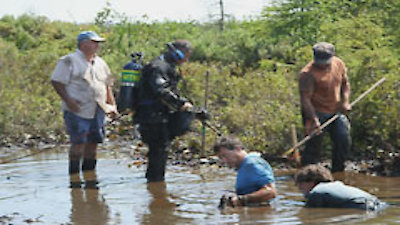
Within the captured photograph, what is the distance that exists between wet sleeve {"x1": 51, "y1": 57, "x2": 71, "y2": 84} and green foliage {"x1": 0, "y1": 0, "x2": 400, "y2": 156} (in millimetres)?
3258

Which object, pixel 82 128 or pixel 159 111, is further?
pixel 82 128

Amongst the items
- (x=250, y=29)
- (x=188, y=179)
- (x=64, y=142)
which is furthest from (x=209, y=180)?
(x=250, y=29)

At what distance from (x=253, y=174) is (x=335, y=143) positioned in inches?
107

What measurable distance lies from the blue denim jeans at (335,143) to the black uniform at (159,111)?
1.63 meters

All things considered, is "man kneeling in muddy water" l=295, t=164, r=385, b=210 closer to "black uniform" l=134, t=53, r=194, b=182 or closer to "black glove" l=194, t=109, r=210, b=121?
"black uniform" l=134, t=53, r=194, b=182

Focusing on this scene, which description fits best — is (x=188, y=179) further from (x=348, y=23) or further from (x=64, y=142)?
(x=64, y=142)

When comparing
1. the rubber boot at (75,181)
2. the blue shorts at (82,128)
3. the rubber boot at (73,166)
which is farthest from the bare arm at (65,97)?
the rubber boot at (75,181)

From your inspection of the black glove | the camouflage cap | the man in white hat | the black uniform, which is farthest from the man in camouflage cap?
the man in white hat

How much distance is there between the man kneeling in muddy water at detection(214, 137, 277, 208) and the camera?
7.82 metres

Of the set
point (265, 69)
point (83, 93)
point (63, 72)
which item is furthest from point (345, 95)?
point (265, 69)

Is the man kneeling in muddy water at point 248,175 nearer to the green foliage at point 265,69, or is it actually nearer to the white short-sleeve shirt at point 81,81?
the white short-sleeve shirt at point 81,81

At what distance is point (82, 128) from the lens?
10117 millimetres

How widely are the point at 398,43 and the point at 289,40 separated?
868cm

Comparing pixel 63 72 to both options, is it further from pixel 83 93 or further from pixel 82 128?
pixel 82 128
